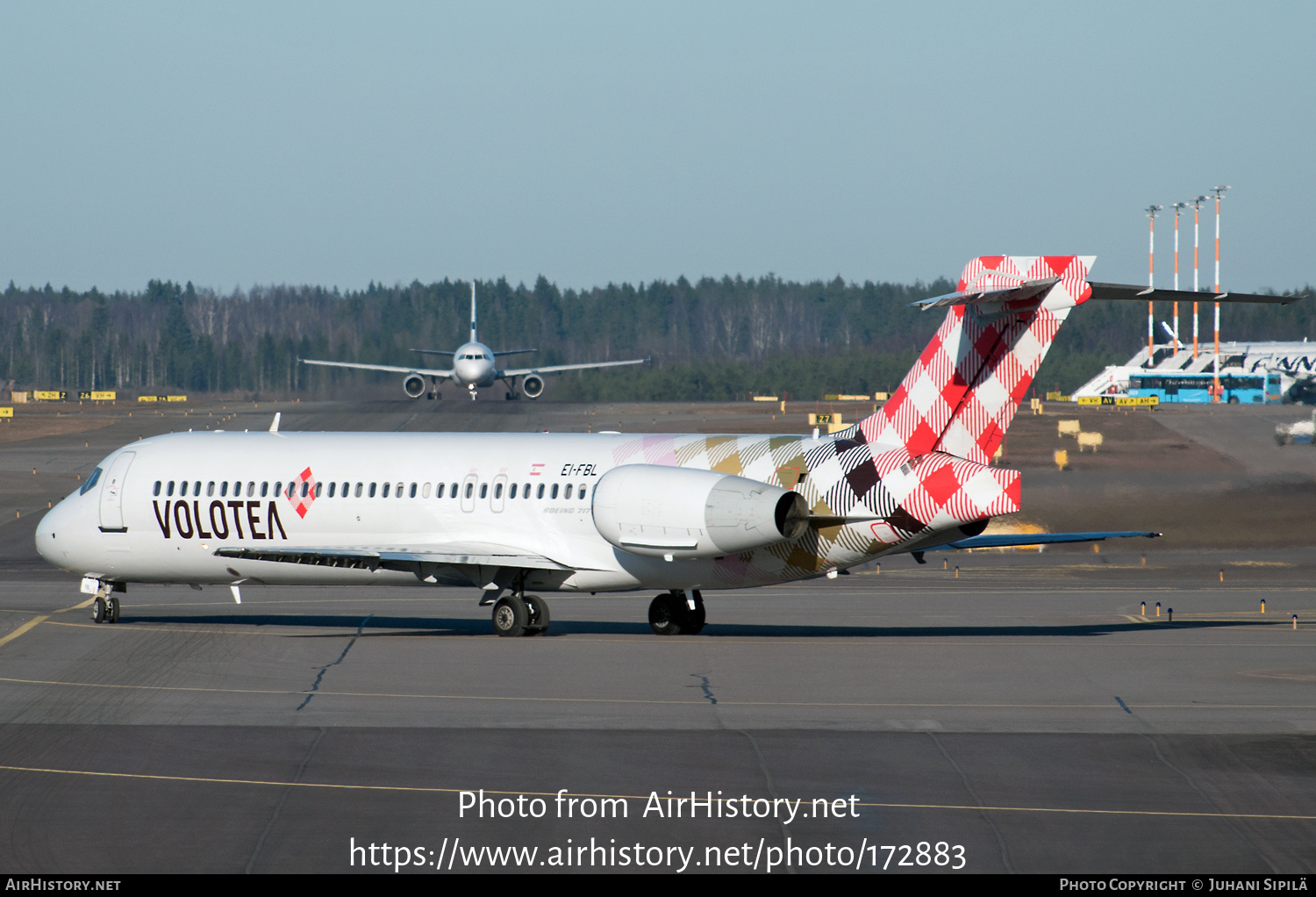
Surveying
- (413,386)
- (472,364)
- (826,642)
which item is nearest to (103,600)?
(826,642)

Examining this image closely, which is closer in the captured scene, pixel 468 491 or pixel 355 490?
pixel 468 491

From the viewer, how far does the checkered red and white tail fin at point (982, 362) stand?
2297 centimetres

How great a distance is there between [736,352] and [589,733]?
12381 cm

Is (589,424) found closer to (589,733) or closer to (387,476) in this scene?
(387,476)

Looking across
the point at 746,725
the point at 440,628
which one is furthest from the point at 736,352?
the point at 746,725

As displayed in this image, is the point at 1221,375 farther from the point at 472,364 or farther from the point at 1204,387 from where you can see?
the point at 472,364

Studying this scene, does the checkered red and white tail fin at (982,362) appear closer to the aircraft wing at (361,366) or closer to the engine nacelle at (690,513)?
the engine nacelle at (690,513)

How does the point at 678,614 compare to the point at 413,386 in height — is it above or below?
below

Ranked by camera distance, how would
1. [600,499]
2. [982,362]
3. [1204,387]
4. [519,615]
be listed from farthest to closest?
1. [1204,387]
2. [519,615]
3. [600,499]
4. [982,362]

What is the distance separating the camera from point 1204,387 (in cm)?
12581

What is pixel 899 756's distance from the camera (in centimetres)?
1581

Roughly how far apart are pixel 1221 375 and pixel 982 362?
108 meters

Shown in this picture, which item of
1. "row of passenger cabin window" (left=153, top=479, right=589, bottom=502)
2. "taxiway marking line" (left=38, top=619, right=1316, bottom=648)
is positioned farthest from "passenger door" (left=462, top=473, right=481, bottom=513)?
"taxiway marking line" (left=38, top=619, right=1316, bottom=648)

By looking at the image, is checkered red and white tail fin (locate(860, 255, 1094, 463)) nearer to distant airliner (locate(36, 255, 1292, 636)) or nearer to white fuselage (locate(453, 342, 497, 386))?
distant airliner (locate(36, 255, 1292, 636))
